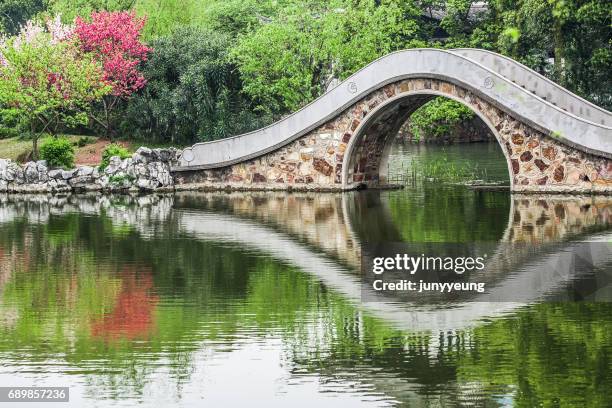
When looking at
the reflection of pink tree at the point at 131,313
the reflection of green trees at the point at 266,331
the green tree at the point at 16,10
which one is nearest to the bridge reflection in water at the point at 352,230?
the reflection of green trees at the point at 266,331

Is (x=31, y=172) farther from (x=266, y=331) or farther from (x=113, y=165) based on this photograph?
(x=266, y=331)

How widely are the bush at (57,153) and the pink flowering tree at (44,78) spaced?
1.65 m

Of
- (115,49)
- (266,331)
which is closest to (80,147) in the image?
(115,49)

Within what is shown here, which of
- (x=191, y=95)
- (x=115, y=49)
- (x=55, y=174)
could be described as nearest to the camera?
(x=55, y=174)

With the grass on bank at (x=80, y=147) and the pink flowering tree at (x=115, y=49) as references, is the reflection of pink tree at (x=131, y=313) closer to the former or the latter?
the grass on bank at (x=80, y=147)

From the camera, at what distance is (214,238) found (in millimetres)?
21719

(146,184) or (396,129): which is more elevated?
(396,129)

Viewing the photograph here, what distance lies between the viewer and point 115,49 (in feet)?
126

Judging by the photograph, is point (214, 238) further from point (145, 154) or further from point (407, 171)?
point (407, 171)

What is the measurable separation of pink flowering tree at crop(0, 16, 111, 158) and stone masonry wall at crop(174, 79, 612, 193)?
5.56 metres

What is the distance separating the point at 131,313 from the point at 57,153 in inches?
715

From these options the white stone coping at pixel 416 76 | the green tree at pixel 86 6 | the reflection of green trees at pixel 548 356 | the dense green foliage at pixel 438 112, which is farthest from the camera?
the green tree at pixel 86 6

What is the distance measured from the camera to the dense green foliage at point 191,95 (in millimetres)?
35906

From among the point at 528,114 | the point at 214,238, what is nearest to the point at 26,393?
the point at 214,238
